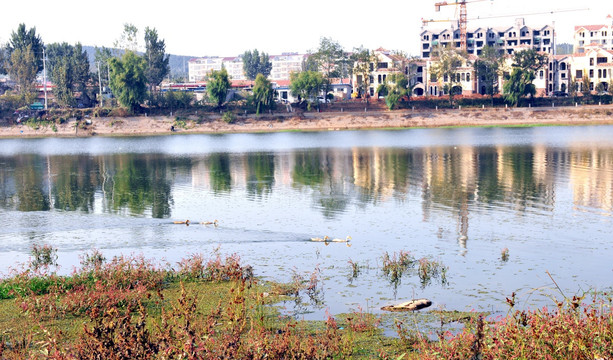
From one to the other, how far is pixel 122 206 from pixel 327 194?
1119 cm

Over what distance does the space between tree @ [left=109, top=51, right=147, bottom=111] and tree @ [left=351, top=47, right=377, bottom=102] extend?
4013cm

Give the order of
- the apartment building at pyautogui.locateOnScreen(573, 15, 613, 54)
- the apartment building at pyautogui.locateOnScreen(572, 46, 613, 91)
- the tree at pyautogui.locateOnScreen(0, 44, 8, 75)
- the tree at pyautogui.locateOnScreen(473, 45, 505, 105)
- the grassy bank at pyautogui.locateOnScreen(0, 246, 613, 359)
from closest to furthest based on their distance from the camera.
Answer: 1. the grassy bank at pyautogui.locateOnScreen(0, 246, 613, 359)
2. the tree at pyautogui.locateOnScreen(473, 45, 505, 105)
3. the apartment building at pyautogui.locateOnScreen(572, 46, 613, 91)
4. the tree at pyautogui.locateOnScreen(0, 44, 8, 75)
5. the apartment building at pyautogui.locateOnScreen(573, 15, 613, 54)

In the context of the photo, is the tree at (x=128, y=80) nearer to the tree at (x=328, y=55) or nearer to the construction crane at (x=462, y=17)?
the tree at (x=328, y=55)

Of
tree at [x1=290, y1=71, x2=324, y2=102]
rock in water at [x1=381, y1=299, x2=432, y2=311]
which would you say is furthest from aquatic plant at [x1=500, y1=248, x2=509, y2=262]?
tree at [x1=290, y1=71, x2=324, y2=102]

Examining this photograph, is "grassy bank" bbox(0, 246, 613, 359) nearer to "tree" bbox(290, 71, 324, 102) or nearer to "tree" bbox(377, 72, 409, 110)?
"tree" bbox(377, 72, 409, 110)

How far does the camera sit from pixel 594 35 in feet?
552

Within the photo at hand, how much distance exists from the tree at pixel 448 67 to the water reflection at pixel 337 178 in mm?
55203

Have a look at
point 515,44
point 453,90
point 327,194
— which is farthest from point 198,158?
point 515,44

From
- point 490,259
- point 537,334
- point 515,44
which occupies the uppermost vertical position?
point 515,44

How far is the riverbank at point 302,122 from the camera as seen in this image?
10519 centimetres

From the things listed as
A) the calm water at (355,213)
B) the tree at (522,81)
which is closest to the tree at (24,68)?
the calm water at (355,213)

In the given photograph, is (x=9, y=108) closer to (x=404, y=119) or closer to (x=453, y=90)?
(x=404, y=119)

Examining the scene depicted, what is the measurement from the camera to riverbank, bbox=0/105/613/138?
105m

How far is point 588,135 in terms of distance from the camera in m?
76.6
